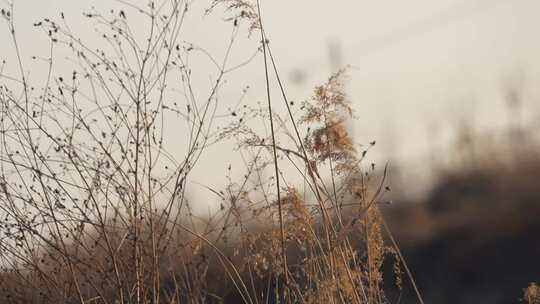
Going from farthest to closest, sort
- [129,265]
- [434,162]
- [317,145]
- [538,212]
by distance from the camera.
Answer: [434,162], [538,212], [129,265], [317,145]

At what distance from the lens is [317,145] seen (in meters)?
3.70

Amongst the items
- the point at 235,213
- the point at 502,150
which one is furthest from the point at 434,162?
the point at 235,213

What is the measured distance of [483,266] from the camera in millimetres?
8125

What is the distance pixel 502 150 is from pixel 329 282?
4676mm

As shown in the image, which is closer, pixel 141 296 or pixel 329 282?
pixel 329 282

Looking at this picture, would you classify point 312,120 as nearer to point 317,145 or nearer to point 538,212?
point 317,145

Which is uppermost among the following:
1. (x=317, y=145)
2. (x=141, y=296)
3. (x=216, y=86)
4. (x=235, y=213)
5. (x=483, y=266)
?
(x=216, y=86)

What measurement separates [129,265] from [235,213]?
21.4 inches

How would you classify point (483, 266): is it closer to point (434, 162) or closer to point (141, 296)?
point (434, 162)

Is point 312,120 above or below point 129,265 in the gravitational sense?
above

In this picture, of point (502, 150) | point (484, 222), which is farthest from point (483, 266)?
point (502, 150)

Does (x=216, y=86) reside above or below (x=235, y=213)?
above

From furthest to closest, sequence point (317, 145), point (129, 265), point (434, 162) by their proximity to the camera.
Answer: point (434, 162) < point (129, 265) < point (317, 145)

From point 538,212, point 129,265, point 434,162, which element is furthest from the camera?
point 434,162
